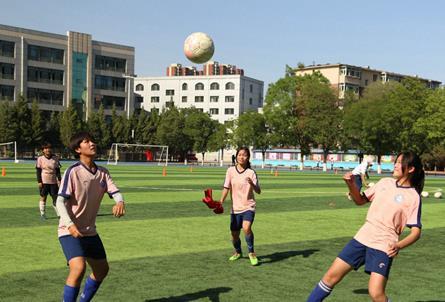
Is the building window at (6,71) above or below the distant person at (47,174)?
above

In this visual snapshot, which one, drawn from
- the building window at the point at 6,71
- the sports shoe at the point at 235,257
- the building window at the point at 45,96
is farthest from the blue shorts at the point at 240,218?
the building window at the point at 45,96

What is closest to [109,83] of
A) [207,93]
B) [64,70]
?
[64,70]

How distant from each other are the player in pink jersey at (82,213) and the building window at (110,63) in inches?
3905

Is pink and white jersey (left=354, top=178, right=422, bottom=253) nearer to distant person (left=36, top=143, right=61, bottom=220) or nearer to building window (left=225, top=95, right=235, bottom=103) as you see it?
distant person (left=36, top=143, right=61, bottom=220)

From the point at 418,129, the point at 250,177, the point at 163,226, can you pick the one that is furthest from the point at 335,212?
the point at 418,129

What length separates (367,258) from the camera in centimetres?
569

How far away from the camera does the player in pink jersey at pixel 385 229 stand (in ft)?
18.4

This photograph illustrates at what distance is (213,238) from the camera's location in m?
12.5

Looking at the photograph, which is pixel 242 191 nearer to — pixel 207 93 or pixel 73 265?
pixel 73 265

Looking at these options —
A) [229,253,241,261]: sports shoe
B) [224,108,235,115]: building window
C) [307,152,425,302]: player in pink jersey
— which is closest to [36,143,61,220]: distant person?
[229,253,241,261]: sports shoe

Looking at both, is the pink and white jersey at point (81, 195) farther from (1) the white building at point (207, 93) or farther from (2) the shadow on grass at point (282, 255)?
(1) the white building at point (207, 93)

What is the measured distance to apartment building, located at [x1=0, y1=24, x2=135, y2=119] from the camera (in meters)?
90.1

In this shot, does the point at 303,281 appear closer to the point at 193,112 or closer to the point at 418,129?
the point at 418,129

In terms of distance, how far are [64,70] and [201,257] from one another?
93.0 m
